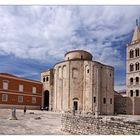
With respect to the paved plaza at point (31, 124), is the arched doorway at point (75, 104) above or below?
above

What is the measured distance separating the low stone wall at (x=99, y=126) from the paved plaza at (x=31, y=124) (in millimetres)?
293

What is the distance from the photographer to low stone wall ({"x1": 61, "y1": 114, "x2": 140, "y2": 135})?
642 cm

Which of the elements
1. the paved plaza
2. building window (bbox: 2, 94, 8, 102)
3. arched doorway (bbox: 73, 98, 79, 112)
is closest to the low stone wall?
the paved plaza

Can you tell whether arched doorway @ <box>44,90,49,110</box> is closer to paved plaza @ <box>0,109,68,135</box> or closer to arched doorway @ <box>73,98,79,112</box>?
paved plaza @ <box>0,109,68,135</box>

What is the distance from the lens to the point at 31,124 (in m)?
8.28

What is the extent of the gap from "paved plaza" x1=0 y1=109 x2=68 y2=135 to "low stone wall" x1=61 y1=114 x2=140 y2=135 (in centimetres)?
29

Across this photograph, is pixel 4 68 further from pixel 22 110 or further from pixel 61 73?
pixel 61 73

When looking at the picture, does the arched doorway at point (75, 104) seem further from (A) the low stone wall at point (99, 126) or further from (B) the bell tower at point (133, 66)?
(B) the bell tower at point (133, 66)

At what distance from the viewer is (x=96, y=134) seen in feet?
22.7

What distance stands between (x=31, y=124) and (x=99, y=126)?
219cm

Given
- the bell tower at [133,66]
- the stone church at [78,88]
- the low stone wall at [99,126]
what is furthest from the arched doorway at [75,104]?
the bell tower at [133,66]

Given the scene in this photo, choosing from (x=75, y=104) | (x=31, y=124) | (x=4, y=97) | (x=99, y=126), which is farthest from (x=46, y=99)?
(x=99, y=126)

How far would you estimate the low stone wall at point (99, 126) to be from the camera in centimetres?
642

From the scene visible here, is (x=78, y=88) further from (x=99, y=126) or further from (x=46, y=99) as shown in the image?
(x=99, y=126)
